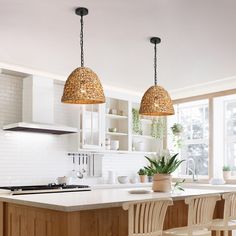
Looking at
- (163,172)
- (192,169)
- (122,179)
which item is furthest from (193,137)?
(163,172)

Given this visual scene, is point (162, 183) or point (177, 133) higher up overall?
point (177, 133)

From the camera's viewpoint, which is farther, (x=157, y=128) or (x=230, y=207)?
(x=157, y=128)

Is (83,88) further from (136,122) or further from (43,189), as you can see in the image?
(136,122)

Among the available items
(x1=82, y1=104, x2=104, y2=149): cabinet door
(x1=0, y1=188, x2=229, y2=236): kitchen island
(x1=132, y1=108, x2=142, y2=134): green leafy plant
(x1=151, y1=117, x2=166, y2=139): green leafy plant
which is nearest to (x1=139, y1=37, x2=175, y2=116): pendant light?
(x1=0, y1=188, x2=229, y2=236): kitchen island

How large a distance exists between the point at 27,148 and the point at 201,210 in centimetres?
342

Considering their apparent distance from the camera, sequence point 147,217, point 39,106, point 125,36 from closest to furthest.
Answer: point 147,217
point 125,36
point 39,106

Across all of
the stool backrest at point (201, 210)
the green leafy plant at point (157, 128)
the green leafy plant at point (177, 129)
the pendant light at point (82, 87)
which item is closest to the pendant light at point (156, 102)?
the pendant light at point (82, 87)

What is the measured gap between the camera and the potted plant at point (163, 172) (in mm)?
4207

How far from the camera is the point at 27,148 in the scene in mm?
6164

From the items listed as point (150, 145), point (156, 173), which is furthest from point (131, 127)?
point (156, 173)

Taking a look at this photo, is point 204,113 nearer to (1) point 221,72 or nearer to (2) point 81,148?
(1) point 221,72

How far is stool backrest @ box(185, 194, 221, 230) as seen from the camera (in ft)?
11.2

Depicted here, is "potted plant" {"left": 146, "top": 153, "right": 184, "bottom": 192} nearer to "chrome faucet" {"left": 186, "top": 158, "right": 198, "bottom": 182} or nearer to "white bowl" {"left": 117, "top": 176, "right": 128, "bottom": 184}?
"white bowl" {"left": 117, "top": 176, "right": 128, "bottom": 184}

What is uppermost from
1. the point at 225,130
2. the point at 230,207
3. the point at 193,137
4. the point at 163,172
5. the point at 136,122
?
the point at 136,122
